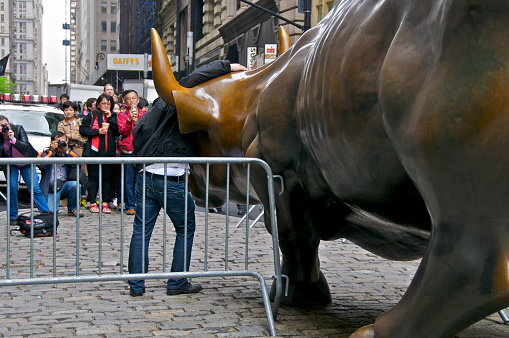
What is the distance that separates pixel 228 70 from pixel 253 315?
1.86 m

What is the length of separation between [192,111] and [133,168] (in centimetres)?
338

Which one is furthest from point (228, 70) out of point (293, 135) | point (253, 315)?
point (253, 315)

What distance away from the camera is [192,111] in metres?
4.75

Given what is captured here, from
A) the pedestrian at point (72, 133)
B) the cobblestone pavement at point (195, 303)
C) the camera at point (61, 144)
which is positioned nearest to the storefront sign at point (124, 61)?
the pedestrian at point (72, 133)

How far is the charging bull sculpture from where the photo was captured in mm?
2234

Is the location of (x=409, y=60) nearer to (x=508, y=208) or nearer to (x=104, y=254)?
(x=508, y=208)

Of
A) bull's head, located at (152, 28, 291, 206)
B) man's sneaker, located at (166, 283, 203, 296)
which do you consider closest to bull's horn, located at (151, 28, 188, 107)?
bull's head, located at (152, 28, 291, 206)

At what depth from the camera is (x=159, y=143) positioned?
200 inches

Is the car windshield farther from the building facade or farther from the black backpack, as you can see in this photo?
the black backpack

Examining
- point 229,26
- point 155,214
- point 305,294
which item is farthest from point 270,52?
point 305,294

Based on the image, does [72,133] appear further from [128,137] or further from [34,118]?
[34,118]

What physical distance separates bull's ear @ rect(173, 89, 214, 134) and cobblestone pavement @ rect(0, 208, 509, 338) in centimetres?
113

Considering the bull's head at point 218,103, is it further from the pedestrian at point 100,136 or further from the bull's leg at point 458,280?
the pedestrian at point 100,136

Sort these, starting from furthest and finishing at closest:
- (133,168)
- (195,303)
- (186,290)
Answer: (133,168)
(186,290)
(195,303)
